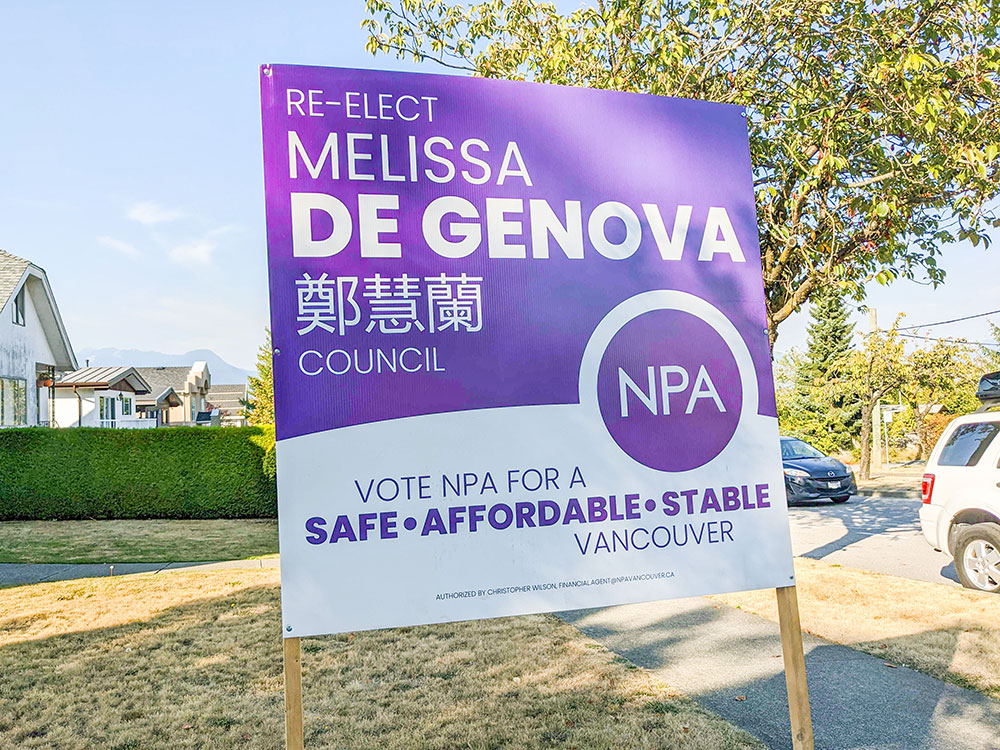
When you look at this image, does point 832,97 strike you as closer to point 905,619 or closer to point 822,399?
point 905,619

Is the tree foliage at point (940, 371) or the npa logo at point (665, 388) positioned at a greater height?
the tree foliage at point (940, 371)

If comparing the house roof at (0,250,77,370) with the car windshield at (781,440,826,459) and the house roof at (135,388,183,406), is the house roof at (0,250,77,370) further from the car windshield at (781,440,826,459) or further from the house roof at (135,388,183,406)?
the house roof at (135,388,183,406)

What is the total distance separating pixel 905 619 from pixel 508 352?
5.47 metres

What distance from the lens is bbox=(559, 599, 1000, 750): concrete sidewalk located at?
4230 mm

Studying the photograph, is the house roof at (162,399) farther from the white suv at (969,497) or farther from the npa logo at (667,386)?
the npa logo at (667,386)

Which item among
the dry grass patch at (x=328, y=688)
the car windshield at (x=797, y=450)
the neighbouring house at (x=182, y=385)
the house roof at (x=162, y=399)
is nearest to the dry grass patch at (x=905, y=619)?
the dry grass patch at (x=328, y=688)

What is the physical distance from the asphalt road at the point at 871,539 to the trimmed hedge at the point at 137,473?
35.1 feet

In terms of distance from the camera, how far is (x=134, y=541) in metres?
13.3

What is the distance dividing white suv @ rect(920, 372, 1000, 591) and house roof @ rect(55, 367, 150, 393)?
103ft

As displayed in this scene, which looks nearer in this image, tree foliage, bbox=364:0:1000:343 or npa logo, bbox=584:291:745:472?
npa logo, bbox=584:291:745:472

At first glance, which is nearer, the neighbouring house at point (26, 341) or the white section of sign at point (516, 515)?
the white section of sign at point (516, 515)

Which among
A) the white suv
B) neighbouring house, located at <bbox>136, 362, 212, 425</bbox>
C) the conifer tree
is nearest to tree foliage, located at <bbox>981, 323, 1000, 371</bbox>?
the conifer tree

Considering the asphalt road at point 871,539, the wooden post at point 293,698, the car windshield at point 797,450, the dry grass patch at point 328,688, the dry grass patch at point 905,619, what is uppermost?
the car windshield at point 797,450

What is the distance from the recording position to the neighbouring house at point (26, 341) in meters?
23.2
